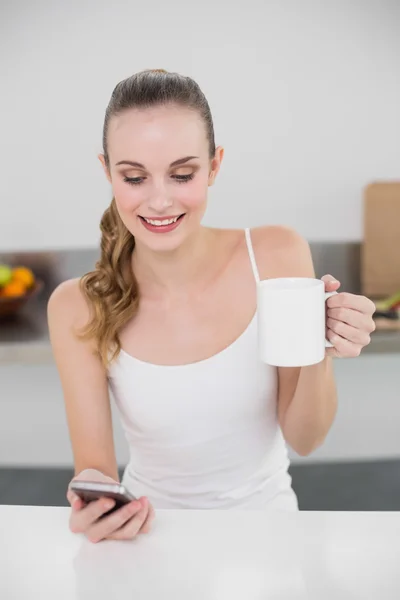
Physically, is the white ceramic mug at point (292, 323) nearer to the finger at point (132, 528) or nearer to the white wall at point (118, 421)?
the finger at point (132, 528)

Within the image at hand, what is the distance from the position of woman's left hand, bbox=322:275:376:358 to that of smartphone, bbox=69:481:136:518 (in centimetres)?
36

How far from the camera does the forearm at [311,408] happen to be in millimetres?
Answer: 1212

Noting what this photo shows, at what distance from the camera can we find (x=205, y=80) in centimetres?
263

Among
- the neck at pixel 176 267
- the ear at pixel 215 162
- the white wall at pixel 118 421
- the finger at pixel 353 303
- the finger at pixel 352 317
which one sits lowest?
the white wall at pixel 118 421

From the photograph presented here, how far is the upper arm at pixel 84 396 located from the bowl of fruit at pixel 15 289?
1226 millimetres

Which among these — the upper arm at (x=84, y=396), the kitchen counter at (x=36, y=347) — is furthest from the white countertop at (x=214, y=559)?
the kitchen counter at (x=36, y=347)

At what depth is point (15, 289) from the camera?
8.55ft

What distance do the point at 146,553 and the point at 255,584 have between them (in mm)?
153

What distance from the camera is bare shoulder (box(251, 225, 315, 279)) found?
143cm

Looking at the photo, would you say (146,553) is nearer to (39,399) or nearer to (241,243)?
(241,243)

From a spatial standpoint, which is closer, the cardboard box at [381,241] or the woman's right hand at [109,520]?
the woman's right hand at [109,520]

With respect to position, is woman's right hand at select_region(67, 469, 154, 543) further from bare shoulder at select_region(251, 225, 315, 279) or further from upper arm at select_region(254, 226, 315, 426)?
bare shoulder at select_region(251, 225, 315, 279)

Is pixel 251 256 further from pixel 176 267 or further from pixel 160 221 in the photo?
pixel 160 221

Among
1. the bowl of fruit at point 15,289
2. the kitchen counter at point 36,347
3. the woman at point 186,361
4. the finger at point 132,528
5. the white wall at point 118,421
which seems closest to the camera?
the finger at point 132,528
